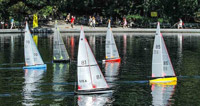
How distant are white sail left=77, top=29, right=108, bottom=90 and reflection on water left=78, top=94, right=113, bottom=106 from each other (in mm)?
586

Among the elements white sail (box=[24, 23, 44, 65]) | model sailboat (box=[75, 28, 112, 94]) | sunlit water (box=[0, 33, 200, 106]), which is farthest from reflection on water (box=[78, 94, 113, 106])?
white sail (box=[24, 23, 44, 65])

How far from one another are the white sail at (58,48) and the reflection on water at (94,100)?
1739 cm

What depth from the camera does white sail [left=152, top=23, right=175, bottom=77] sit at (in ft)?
120

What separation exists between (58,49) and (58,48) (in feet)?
0.53

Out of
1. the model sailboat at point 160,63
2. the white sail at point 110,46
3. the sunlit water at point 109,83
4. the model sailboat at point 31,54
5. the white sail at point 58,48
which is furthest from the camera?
the white sail at point 110,46

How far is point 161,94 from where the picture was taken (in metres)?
34.8

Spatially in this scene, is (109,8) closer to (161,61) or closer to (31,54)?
(31,54)

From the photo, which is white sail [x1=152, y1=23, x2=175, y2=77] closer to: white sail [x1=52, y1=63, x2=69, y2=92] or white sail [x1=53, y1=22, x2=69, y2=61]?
white sail [x1=52, y1=63, x2=69, y2=92]

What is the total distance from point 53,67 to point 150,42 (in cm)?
3295

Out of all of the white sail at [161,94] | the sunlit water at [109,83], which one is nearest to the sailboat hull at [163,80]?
the sunlit water at [109,83]

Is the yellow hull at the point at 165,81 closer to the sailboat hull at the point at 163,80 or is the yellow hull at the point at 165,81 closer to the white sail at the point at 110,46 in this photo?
the sailboat hull at the point at 163,80

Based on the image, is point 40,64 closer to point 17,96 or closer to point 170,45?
point 17,96

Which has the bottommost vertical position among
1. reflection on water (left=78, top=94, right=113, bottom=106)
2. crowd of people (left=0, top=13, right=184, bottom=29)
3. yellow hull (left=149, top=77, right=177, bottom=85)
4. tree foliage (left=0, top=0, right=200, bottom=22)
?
reflection on water (left=78, top=94, right=113, bottom=106)

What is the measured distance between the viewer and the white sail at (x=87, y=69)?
31344mm
